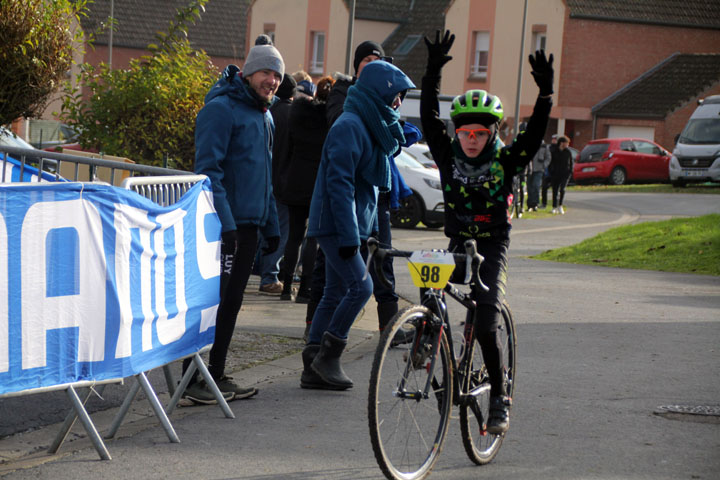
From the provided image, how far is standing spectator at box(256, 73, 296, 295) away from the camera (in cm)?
1052

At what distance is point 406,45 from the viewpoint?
55.5 metres

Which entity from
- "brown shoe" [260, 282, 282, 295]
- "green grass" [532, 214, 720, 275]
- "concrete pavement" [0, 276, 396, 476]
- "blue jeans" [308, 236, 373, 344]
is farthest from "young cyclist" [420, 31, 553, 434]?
"green grass" [532, 214, 720, 275]

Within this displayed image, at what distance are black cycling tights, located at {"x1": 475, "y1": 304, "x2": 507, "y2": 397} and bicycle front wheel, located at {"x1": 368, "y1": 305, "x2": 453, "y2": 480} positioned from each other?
0.35 m

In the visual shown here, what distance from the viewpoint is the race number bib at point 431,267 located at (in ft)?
16.3

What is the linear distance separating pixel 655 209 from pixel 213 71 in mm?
20020

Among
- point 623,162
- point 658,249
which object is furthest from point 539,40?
point 658,249

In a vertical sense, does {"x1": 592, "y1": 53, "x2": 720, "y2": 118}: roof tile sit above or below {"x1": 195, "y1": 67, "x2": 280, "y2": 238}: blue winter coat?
above

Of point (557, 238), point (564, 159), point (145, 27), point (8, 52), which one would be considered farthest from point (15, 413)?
point (145, 27)

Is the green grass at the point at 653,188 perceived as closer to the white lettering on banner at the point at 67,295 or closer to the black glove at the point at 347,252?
the black glove at the point at 347,252

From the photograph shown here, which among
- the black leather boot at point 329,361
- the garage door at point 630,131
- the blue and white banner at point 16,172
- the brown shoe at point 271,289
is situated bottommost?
Result: the brown shoe at point 271,289

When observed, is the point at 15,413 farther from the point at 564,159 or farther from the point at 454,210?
the point at 564,159

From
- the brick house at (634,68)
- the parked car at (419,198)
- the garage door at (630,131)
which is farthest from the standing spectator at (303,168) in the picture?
the garage door at (630,131)

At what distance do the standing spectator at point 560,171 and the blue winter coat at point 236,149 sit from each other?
22.9 metres

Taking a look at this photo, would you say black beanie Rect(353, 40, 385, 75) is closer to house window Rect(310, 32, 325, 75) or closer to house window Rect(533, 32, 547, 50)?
house window Rect(533, 32, 547, 50)
